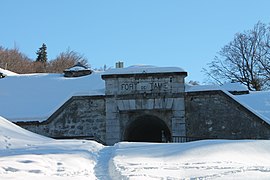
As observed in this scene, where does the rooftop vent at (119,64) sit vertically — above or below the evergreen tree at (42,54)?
below

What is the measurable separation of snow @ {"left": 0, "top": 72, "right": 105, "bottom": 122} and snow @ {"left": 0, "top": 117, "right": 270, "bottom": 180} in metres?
7.78

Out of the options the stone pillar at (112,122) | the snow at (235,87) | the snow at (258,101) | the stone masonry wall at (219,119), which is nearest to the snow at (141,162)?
the stone pillar at (112,122)

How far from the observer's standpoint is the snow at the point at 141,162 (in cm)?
588

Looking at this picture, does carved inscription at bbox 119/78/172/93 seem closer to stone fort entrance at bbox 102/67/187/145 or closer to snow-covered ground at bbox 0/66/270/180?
stone fort entrance at bbox 102/67/187/145

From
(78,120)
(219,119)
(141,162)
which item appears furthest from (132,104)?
(141,162)

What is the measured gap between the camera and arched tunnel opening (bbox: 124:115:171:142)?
17602 millimetres

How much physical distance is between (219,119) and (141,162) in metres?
9.06

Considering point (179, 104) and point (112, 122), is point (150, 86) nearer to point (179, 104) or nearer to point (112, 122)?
point (179, 104)

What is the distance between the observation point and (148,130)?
20.6m

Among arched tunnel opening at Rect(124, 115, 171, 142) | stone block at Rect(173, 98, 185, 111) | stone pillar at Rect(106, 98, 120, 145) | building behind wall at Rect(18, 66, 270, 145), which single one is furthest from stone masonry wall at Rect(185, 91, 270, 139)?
stone pillar at Rect(106, 98, 120, 145)

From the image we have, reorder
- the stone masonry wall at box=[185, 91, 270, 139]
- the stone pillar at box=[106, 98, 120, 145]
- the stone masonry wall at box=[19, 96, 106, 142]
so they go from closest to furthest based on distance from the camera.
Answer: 1. the stone masonry wall at box=[185, 91, 270, 139]
2. the stone pillar at box=[106, 98, 120, 145]
3. the stone masonry wall at box=[19, 96, 106, 142]

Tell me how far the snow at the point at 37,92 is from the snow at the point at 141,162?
25.5 feet

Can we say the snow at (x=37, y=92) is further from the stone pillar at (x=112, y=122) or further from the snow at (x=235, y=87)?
the snow at (x=235, y=87)

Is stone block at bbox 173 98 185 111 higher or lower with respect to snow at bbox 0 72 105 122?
lower
